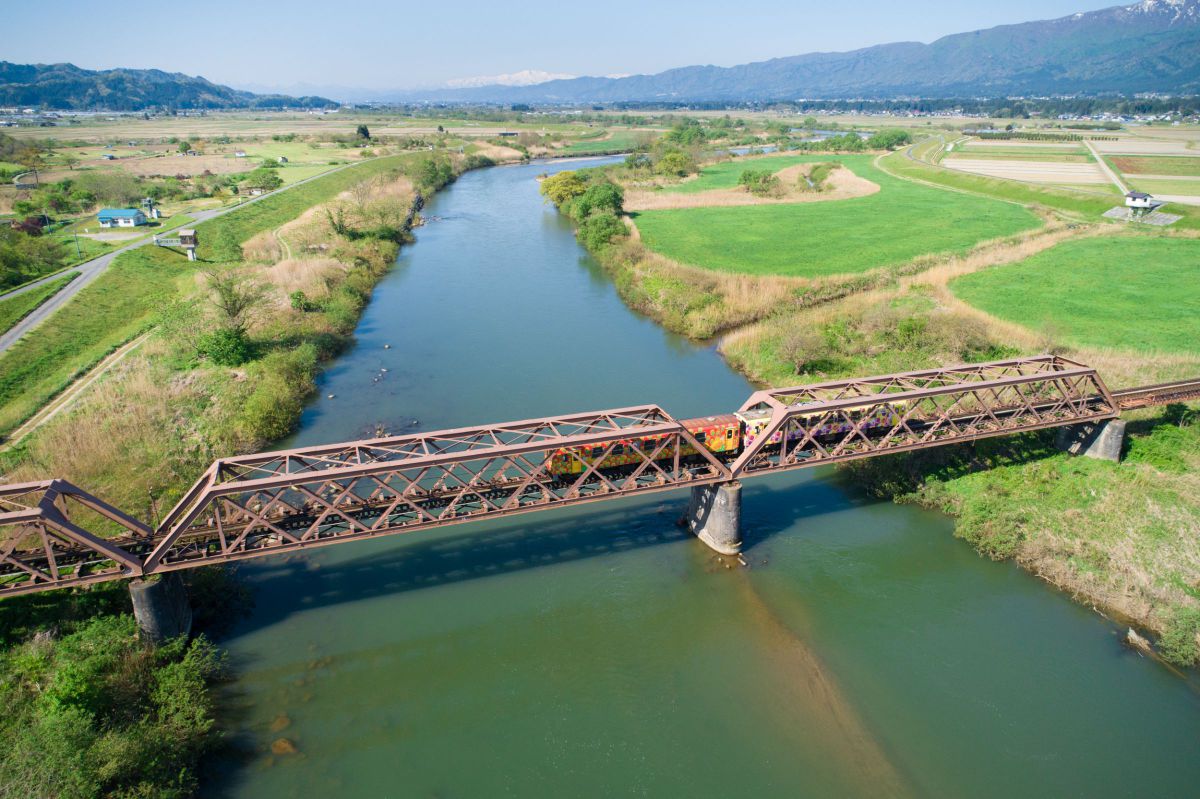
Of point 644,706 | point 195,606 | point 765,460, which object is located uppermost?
point 765,460

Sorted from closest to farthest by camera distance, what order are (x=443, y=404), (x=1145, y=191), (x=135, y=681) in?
1. (x=135, y=681)
2. (x=443, y=404)
3. (x=1145, y=191)

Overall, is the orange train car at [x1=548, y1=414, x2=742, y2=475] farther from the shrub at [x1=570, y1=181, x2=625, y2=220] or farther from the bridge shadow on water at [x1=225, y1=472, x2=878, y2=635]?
the shrub at [x1=570, y1=181, x2=625, y2=220]

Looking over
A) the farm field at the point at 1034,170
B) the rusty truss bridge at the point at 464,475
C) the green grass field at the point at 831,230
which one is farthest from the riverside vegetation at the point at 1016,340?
the farm field at the point at 1034,170

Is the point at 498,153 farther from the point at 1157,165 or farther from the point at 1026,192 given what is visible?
the point at 1157,165

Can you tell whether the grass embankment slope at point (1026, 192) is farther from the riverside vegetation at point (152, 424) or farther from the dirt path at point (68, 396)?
the dirt path at point (68, 396)

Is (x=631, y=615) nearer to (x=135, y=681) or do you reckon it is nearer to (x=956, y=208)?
(x=135, y=681)

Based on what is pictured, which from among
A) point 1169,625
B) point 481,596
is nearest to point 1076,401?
point 1169,625
